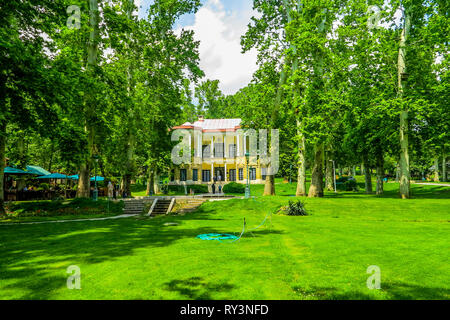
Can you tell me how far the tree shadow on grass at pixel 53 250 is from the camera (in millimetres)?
5465

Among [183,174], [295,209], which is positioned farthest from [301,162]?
[183,174]

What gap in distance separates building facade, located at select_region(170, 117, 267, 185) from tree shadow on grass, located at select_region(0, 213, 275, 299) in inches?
1301

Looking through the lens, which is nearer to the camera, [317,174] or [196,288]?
[196,288]

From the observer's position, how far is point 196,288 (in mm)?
5141

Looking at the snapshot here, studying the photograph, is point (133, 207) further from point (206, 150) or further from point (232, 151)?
point (232, 151)

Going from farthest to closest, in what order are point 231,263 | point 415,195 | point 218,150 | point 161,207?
1. point 218,150
2. point 415,195
3. point 161,207
4. point 231,263

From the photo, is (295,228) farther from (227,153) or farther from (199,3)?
(227,153)

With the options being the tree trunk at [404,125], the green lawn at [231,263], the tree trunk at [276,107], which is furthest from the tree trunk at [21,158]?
the tree trunk at [404,125]

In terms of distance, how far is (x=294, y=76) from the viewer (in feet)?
70.3

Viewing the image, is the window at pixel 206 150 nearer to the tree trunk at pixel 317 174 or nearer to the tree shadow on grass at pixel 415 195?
the tree shadow on grass at pixel 415 195

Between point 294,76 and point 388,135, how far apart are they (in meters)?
10.8

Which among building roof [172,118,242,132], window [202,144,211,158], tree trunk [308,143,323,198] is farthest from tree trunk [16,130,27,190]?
tree trunk [308,143,323,198]

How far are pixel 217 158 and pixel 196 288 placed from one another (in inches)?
1654
